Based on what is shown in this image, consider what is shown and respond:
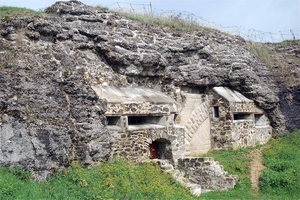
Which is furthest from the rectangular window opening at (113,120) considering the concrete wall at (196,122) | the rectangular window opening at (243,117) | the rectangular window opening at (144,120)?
the rectangular window opening at (243,117)

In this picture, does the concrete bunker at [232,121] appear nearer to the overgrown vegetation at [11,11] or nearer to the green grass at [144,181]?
the green grass at [144,181]

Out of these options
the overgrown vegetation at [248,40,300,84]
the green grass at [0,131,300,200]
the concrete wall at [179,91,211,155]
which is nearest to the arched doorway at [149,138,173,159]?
the green grass at [0,131,300,200]

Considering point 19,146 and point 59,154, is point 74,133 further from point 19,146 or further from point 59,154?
point 19,146

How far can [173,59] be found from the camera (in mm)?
15648

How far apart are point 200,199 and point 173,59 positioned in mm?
6332

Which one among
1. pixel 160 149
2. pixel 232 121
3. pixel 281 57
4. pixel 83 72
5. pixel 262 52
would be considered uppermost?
pixel 262 52

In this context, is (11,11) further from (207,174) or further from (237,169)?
(237,169)

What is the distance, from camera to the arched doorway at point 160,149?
13.3 metres

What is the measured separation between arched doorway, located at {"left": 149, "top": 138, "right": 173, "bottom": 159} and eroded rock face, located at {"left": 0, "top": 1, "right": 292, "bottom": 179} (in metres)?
2.13

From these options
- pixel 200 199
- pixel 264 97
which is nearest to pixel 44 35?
pixel 200 199

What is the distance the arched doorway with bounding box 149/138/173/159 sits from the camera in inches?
523

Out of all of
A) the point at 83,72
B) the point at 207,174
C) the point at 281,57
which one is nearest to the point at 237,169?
the point at 207,174

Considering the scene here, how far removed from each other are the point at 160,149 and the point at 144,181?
10.6 ft

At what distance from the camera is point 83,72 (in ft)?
38.0
